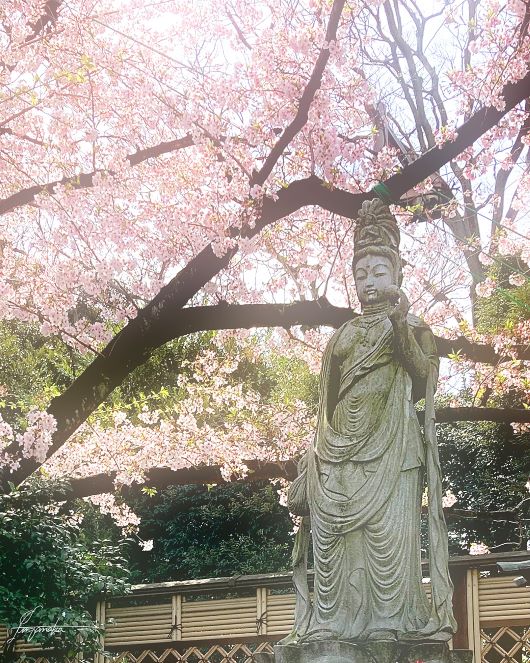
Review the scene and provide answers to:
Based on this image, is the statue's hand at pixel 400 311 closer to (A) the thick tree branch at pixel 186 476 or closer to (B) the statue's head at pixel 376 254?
(B) the statue's head at pixel 376 254

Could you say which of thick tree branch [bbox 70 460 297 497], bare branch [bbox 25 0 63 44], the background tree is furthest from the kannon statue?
thick tree branch [bbox 70 460 297 497]

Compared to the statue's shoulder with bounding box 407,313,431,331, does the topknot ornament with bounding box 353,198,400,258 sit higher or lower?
higher

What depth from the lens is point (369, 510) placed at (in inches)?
196

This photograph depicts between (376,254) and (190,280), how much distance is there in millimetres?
1848

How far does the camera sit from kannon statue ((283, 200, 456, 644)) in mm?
4844

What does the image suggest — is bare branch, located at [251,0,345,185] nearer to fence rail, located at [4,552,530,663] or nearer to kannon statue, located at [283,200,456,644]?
kannon statue, located at [283,200,456,644]

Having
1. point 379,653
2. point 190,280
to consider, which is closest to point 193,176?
point 190,280

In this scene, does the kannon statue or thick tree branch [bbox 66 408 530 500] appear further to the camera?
thick tree branch [bbox 66 408 530 500]

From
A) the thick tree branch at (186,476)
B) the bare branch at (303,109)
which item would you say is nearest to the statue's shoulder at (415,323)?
the bare branch at (303,109)

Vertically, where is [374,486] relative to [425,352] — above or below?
below

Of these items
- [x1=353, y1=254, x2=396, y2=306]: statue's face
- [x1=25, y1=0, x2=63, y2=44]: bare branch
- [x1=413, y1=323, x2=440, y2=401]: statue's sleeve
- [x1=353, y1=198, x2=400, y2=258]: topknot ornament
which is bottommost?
[x1=413, y1=323, x2=440, y2=401]: statue's sleeve

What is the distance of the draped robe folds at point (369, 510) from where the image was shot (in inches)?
190

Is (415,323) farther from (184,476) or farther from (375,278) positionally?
(184,476)

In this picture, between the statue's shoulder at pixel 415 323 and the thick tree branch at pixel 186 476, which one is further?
the thick tree branch at pixel 186 476
